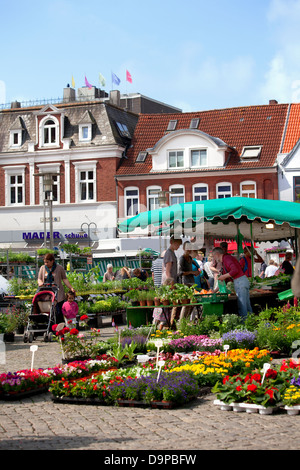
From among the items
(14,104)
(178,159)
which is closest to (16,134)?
(14,104)

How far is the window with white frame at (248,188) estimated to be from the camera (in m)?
46.2

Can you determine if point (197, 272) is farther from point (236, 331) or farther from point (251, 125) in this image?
point (251, 125)

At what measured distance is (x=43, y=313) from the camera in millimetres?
16453

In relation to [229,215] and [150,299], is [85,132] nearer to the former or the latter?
→ [150,299]

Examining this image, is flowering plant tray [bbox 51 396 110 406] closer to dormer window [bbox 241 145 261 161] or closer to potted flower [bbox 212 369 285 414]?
potted flower [bbox 212 369 285 414]

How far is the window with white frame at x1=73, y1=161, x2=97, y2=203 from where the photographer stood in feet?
163

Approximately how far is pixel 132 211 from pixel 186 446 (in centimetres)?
4195

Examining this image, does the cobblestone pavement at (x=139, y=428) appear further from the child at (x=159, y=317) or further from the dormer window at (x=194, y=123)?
the dormer window at (x=194, y=123)

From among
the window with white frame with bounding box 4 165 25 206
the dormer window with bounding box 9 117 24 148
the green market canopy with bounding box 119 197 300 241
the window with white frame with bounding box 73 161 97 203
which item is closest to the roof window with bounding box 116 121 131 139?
the window with white frame with bounding box 73 161 97 203

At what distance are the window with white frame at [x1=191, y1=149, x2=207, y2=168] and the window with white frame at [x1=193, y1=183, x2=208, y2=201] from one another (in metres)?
1.23

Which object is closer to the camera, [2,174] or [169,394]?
[169,394]

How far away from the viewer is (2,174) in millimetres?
51781

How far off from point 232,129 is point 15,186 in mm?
14660

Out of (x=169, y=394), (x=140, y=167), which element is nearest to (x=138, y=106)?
(x=140, y=167)
